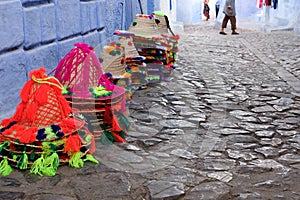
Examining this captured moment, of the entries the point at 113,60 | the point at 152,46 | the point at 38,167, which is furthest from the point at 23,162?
the point at 152,46

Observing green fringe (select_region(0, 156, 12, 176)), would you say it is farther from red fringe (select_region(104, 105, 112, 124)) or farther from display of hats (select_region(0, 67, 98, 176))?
red fringe (select_region(104, 105, 112, 124))

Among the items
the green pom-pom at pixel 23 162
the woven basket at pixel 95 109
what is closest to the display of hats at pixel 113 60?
the woven basket at pixel 95 109

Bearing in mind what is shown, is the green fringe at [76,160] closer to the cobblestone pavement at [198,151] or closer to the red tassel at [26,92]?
the cobblestone pavement at [198,151]

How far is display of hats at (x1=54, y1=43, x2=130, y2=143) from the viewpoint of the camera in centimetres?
417

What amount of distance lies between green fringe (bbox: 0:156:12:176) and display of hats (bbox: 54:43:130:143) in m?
0.84

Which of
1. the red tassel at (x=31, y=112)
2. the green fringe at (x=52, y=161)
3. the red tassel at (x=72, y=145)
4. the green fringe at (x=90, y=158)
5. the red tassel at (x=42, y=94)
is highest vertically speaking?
the red tassel at (x=42, y=94)

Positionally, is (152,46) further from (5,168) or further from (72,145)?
(5,168)

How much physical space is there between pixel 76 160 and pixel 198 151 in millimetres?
1069

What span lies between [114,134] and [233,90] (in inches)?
111

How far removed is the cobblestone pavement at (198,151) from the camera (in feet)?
10.7

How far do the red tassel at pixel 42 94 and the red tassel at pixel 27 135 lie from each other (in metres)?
0.23

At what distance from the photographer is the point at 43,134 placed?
11.7 feet

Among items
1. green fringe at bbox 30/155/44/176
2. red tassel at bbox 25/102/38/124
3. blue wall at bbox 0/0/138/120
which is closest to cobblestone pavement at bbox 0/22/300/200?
green fringe at bbox 30/155/44/176

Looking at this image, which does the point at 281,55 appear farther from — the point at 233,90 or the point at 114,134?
the point at 114,134
